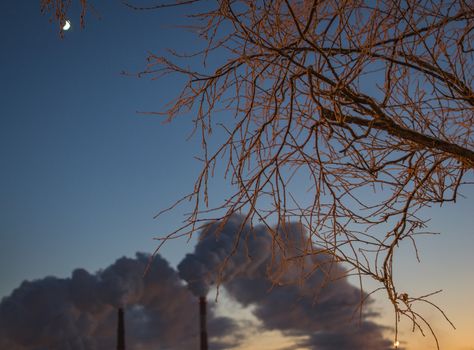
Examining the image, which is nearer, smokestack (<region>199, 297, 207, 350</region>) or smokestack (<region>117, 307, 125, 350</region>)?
smokestack (<region>199, 297, 207, 350</region>)

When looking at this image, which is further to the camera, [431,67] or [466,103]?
[466,103]

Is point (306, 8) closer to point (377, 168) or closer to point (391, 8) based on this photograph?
point (391, 8)

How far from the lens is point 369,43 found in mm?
1719

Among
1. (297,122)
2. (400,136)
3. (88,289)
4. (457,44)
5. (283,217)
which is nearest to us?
(283,217)

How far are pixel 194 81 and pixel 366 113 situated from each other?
22.5 inches

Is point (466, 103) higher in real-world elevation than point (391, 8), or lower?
lower

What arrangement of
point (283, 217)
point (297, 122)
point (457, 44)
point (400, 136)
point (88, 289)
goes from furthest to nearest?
point (88, 289) → point (457, 44) → point (297, 122) → point (400, 136) → point (283, 217)

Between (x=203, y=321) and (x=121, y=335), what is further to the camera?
(x=121, y=335)

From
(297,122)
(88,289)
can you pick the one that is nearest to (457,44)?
(297,122)

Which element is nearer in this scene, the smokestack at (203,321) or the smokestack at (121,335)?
the smokestack at (203,321)

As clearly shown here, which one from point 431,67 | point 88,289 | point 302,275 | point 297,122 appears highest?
point 88,289

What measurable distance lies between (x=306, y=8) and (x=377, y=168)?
621 millimetres

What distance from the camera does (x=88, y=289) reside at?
153 feet

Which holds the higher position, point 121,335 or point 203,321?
point 203,321
